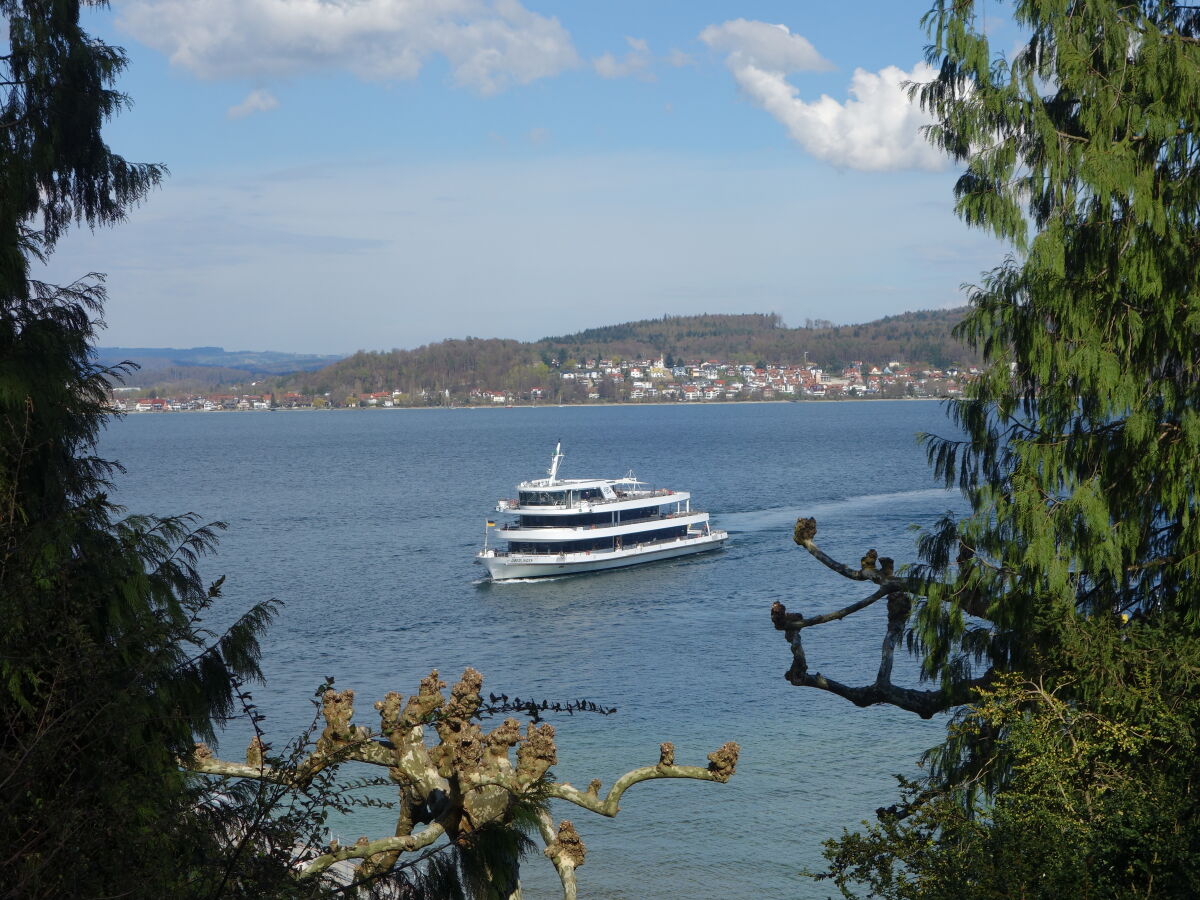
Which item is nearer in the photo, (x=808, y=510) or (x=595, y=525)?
(x=595, y=525)

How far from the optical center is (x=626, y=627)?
36.8 m

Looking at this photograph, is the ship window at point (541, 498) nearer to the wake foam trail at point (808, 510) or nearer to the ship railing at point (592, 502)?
the ship railing at point (592, 502)

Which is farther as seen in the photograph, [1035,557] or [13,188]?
[1035,557]

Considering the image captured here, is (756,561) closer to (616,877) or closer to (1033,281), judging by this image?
(616,877)

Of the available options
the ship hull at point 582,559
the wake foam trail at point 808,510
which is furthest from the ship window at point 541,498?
the wake foam trail at point 808,510

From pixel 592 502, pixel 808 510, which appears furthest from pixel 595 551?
pixel 808 510

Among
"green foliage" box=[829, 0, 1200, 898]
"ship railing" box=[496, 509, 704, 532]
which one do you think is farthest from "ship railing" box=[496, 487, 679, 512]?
"green foliage" box=[829, 0, 1200, 898]

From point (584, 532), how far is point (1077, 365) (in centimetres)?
3985

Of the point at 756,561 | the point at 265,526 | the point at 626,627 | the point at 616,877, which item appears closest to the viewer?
the point at 616,877

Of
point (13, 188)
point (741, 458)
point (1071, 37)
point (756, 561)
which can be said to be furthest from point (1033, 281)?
point (741, 458)

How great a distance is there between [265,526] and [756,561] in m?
27.0

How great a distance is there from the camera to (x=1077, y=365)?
340 inches

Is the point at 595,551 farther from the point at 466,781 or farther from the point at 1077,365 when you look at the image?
the point at 1077,365

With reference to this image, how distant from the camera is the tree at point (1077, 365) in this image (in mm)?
8438
